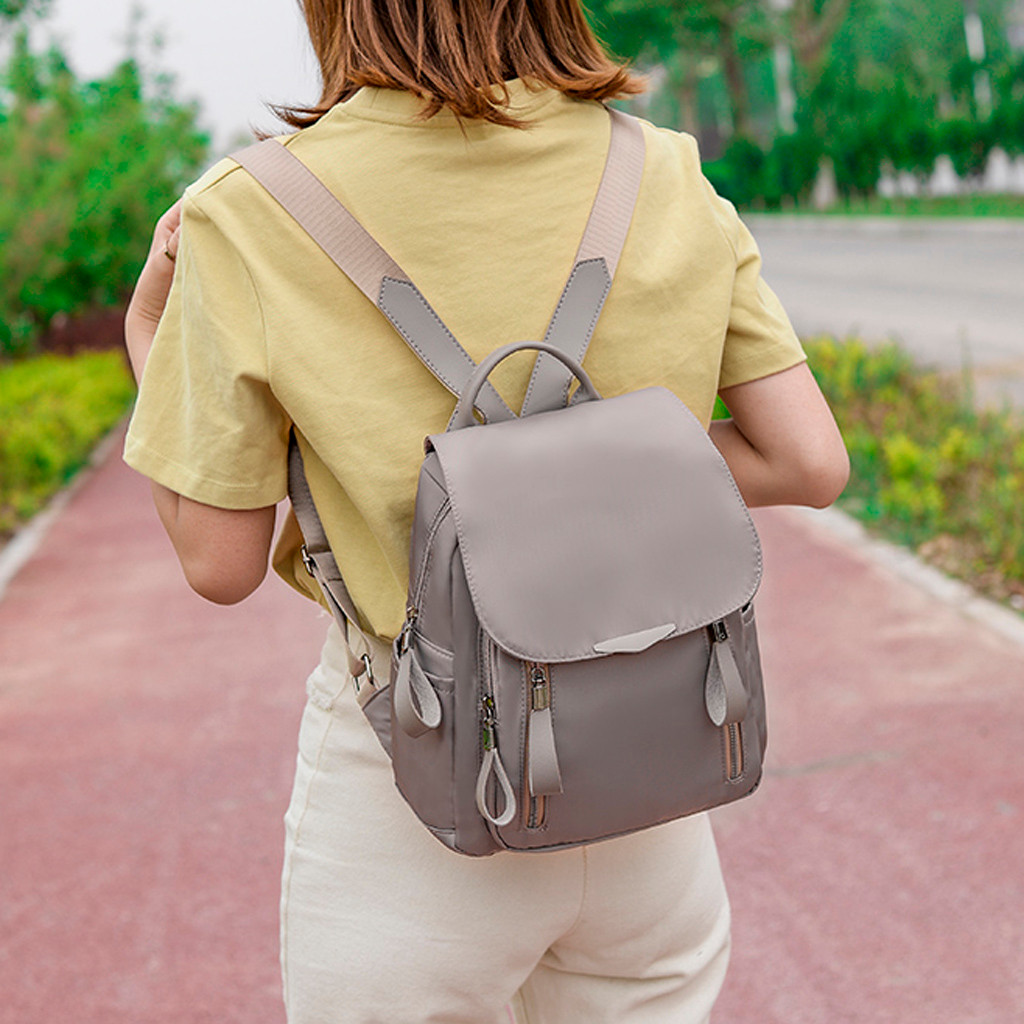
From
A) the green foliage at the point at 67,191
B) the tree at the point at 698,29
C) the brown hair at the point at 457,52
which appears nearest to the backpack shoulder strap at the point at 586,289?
the brown hair at the point at 457,52

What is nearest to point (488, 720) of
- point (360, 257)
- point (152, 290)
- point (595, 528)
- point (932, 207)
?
point (595, 528)

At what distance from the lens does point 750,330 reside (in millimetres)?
1444

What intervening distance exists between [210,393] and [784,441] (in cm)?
60

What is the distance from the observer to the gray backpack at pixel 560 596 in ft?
3.98

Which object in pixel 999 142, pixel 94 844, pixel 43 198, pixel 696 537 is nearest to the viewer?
pixel 696 537

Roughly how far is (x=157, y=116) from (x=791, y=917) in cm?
1849

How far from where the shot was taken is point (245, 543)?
4.45 ft

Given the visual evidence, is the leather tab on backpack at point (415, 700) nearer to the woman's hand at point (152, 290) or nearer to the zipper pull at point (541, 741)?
the zipper pull at point (541, 741)

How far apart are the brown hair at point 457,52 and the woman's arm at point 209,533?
7.3 inches

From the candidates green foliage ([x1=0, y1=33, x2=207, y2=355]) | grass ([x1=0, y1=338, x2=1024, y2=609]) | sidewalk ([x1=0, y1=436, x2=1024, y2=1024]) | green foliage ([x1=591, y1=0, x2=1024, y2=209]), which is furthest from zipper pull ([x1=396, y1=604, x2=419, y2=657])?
green foliage ([x1=591, y1=0, x2=1024, y2=209])

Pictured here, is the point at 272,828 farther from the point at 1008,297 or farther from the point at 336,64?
the point at 1008,297

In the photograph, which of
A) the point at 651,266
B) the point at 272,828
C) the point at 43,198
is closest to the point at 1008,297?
the point at 43,198

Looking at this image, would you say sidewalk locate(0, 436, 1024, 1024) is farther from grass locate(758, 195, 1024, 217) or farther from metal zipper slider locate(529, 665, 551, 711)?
grass locate(758, 195, 1024, 217)

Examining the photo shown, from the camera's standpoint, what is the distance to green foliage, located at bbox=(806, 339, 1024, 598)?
5.69 metres
